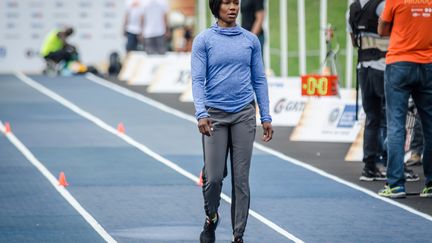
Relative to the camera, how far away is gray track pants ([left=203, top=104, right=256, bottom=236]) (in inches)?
416

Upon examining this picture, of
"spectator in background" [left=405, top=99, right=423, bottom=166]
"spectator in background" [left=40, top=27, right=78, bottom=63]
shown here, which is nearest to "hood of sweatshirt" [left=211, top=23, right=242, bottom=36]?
"spectator in background" [left=405, top=99, right=423, bottom=166]

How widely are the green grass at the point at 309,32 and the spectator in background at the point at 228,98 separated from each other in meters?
17.6

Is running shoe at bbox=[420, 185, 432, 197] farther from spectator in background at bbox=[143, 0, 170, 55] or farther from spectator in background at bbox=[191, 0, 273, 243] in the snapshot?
spectator in background at bbox=[143, 0, 170, 55]

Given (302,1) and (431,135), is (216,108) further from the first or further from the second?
(302,1)

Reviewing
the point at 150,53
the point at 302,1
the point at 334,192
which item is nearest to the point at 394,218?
the point at 334,192

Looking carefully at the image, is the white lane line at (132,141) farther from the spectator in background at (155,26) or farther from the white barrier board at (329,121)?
the spectator in background at (155,26)

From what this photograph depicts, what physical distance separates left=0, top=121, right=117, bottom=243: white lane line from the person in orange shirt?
2.94 meters

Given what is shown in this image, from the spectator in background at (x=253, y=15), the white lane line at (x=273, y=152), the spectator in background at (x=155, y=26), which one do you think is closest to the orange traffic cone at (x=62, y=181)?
the white lane line at (x=273, y=152)

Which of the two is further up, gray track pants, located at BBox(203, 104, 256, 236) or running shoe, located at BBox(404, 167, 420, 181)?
gray track pants, located at BBox(203, 104, 256, 236)

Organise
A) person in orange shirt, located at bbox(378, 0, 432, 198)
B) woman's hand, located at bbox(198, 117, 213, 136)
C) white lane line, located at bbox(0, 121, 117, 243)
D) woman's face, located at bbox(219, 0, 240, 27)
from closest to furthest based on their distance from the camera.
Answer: woman's hand, located at bbox(198, 117, 213, 136)
woman's face, located at bbox(219, 0, 240, 27)
white lane line, located at bbox(0, 121, 117, 243)
person in orange shirt, located at bbox(378, 0, 432, 198)

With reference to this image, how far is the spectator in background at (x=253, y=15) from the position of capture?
23.1 metres

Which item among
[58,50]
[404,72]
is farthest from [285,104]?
[58,50]

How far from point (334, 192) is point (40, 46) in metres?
27.8

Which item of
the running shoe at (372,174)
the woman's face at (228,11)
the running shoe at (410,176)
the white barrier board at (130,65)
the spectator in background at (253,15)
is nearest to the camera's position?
the woman's face at (228,11)
